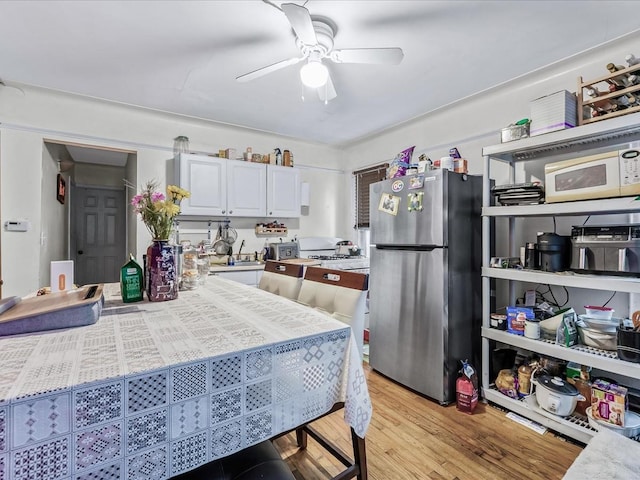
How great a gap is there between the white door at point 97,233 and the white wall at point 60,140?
1.76 m

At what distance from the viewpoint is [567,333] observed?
188cm

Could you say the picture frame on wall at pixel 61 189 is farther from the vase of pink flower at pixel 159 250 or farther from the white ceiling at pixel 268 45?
the vase of pink flower at pixel 159 250

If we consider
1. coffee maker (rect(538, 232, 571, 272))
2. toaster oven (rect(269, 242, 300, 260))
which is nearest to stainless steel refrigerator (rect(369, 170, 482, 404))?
coffee maker (rect(538, 232, 571, 272))

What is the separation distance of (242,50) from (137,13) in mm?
657

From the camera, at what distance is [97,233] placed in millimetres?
5086

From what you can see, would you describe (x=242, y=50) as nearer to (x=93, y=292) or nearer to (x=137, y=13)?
(x=137, y=13)

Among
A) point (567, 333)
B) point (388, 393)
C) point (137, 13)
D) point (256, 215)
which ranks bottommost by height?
point (388, 393)

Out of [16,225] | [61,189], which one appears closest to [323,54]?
[16,225]

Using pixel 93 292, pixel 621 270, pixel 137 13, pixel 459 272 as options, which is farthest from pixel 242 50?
pixel 621 270

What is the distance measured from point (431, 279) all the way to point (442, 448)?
3.34ft

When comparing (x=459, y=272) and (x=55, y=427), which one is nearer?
(x=55, y=427)

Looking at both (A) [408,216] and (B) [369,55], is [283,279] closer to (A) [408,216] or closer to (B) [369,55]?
(A) [408,216]

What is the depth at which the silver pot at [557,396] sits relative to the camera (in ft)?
6.00

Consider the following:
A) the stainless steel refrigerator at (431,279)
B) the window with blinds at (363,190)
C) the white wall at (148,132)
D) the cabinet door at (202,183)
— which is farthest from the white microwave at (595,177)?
the cabinet door at (202,183)
